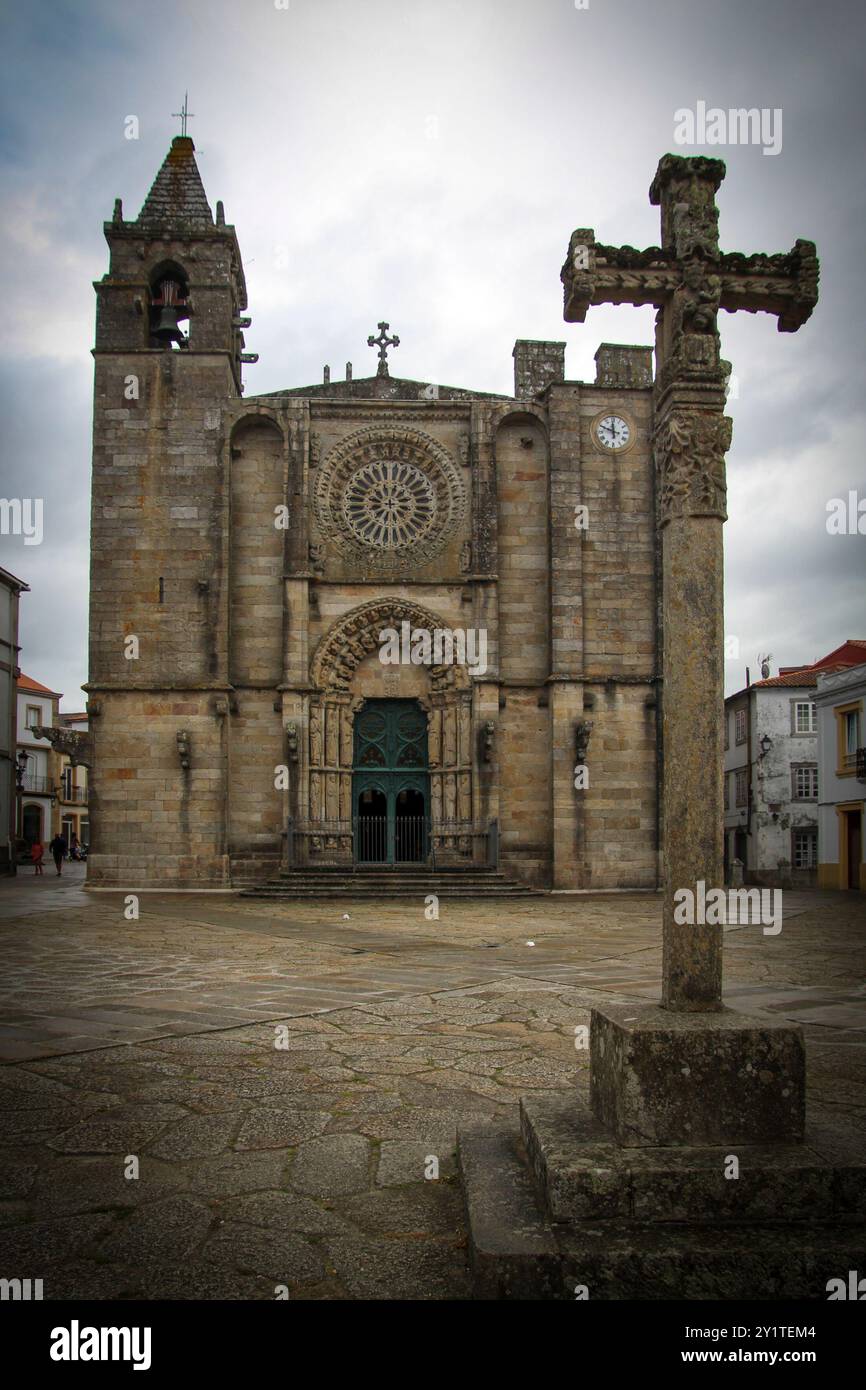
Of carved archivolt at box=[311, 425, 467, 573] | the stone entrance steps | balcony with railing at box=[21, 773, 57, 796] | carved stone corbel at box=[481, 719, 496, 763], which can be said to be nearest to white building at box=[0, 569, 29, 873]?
carved archivolt at box=[311, 425, 467, 573]

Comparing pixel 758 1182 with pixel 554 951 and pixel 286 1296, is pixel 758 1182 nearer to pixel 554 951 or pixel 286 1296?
pixel 286 1296

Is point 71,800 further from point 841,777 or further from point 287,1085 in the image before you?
point 287,1085

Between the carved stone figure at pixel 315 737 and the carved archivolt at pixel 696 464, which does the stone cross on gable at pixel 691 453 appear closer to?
the carved archivolt at pixel 696 464

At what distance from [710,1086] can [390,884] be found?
16.9 m

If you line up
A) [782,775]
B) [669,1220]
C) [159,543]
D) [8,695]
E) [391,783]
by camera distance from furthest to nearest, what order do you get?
[782,775]
[8,695]
[391,783]
[159,543]
[669,1220]

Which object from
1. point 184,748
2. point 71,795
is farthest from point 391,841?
point 71,795

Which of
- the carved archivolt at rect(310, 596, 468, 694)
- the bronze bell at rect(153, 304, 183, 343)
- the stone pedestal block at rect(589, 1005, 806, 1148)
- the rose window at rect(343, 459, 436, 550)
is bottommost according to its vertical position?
the stone pedestal block at rect(589, 1005, 806, 1148)

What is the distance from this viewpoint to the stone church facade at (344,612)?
21.2 metres

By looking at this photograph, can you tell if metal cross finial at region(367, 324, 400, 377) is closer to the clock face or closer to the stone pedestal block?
the clock face

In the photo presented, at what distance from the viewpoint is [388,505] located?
22.9 meters

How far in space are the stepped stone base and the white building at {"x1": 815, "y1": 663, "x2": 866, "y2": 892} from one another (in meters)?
23.9

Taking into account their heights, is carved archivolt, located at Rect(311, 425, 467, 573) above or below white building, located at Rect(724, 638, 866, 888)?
above

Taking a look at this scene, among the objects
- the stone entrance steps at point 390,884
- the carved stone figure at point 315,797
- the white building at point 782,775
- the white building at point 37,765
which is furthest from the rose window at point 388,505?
the white building at point 37,765

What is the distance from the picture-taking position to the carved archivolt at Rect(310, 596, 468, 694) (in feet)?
72.4
